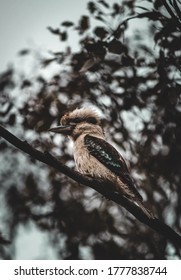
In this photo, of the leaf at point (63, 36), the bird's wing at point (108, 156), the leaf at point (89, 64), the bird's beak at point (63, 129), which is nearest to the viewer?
the leaf at point (89, 64)

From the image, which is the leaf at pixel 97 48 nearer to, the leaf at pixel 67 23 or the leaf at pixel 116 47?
the leaf at pixel 116 47

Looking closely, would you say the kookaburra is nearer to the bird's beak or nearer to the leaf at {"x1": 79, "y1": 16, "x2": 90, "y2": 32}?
the bird's beak

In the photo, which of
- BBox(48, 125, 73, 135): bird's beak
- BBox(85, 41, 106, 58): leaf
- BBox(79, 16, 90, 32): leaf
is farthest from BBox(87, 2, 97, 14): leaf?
BBox(48, 125, 73, 135): bird's beak

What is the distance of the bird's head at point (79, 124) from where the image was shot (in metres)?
2.80

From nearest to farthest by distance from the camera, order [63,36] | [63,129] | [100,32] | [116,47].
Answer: [116,47] → [100,32] → [63,129] → [63,36]

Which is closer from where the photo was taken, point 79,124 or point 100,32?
point 100,32

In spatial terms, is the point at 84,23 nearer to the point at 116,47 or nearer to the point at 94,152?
the point at 116,47

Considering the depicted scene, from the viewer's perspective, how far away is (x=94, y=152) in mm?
2660

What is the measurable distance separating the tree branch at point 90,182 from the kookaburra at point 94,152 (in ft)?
0.25

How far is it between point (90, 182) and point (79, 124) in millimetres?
780

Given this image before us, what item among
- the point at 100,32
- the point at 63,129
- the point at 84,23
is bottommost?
the point at 63,129

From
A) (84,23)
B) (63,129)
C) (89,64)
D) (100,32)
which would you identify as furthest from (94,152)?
(84,23)

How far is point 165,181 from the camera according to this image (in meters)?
3.00

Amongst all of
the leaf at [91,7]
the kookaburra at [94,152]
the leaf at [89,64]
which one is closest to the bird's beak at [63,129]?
the kookaburra at [94,152]
